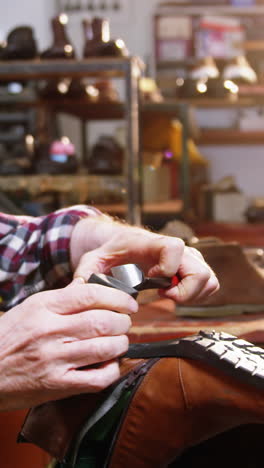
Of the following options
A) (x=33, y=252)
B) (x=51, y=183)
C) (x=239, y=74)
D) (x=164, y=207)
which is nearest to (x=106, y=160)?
(x=164, y=207)

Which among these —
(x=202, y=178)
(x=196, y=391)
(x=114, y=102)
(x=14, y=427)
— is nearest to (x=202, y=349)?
(x=196, y=391)

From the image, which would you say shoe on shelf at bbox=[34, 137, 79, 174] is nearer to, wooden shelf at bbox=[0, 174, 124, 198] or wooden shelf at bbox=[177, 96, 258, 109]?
wooden shelf at bbox=[0, 174, 124, 198]

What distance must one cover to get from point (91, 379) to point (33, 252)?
333 millimetres

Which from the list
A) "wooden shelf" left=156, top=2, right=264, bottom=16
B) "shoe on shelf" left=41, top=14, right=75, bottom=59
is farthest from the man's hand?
"wooden shelf" left=156, top=2, right=264, bottom=16

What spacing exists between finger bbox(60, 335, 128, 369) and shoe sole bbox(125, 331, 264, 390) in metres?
0.04

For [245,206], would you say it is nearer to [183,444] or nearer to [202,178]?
[202,178]

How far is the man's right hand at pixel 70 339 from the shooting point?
29 cm

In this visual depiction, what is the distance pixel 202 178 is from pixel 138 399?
114 inches

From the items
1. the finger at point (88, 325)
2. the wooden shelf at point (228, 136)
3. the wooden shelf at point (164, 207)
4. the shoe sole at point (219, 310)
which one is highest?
the finger at point (88, 325)

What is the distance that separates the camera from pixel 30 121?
2553 mm

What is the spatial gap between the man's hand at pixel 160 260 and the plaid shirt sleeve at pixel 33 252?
0.43ft

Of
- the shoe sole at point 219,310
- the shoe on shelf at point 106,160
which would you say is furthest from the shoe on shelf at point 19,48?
the shoe sole at point 219,310

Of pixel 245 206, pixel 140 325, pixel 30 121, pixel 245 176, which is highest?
pixel 140 325

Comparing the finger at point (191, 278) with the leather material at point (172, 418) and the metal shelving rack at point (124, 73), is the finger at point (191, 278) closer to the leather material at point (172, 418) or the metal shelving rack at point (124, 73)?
Result: the leather material at point (172, 418)
